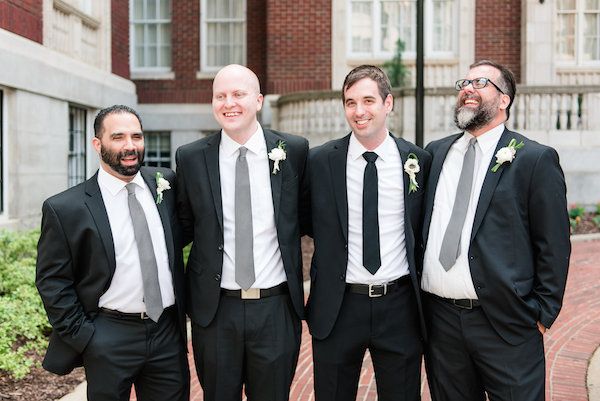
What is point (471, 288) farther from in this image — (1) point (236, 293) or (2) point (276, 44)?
(2) point (276, 44)

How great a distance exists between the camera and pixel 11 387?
534cm

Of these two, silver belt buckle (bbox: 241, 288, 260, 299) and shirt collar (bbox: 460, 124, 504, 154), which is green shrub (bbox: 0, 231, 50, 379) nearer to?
silver belt buckle (bbox: 241, 288, 260, 299)

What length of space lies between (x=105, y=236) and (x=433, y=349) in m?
1.94

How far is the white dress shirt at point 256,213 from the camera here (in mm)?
3842

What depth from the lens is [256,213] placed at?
388cm

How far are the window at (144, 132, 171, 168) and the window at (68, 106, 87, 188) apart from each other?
4479mm

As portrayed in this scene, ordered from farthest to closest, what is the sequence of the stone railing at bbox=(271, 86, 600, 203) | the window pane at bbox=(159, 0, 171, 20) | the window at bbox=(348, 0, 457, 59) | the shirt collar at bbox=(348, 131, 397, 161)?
the window pane at bbox=(159, 0, 171, 20)
the window at bbox=(348, 0, 457, 59)
the stone railing at bbox=(271, 86, 600, 203)
the shirt collar at bbox=(348, 131, 397, 161)

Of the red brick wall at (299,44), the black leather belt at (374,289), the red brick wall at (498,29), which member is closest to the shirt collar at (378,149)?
the black leather belt at (374,289)

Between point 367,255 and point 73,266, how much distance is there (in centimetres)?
161

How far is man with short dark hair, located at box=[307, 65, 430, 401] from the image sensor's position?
12.8ft

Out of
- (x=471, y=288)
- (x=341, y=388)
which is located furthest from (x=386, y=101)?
(x=341, y=388)

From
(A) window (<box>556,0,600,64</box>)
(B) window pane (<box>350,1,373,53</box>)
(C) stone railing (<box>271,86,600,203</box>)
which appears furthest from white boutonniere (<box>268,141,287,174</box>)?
(A) window (<box>556,0,600,64</box>)

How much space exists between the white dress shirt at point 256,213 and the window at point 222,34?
46.8 feet

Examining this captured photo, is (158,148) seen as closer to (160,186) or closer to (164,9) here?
(164,9)
